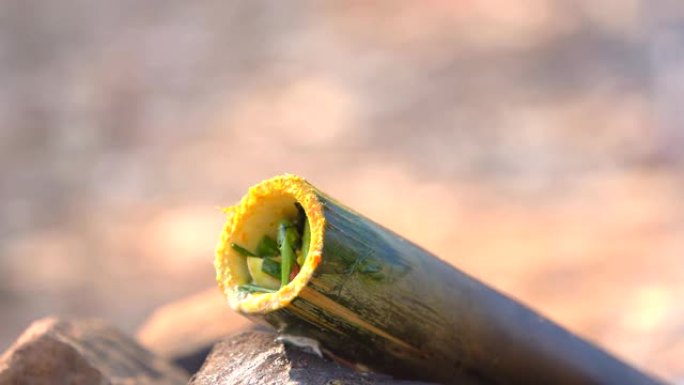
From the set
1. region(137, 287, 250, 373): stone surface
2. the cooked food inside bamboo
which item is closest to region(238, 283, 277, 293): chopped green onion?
the cooked food inside bamboo

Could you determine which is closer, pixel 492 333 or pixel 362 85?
pixel 492 333

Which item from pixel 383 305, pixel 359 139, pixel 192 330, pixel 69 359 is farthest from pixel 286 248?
pixel 359 139

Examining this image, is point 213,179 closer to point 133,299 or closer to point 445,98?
point 133,299

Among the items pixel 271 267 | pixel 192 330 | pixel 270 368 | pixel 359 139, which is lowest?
pixel 270 368

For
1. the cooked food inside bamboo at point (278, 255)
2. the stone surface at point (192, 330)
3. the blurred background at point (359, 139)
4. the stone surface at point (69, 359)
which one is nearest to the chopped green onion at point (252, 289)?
the cooked food inside bamboo at point (278, 255)

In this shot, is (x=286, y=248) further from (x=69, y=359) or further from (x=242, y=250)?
(x=69, y=359)

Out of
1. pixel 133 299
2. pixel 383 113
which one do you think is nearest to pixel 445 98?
pixel 383 113
